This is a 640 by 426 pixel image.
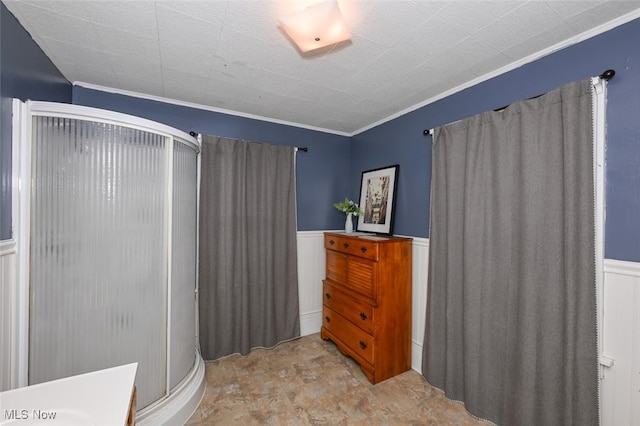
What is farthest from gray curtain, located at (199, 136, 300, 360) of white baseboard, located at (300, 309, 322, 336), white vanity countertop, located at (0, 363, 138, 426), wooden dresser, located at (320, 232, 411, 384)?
white vanity countertop, located at (0, 363, 138, 426)

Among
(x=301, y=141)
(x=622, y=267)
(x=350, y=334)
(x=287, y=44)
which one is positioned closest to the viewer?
(x=622, y=267)

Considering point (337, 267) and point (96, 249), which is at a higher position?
point (96, 249)

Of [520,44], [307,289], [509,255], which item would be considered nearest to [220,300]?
[307,289]

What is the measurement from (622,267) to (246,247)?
2.56 meters

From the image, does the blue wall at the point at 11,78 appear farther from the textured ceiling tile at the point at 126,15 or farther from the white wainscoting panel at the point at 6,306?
the textured ceiling tile at the point at 126,15

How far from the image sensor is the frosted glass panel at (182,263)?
1.76 m

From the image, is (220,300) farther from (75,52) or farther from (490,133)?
(490,133)

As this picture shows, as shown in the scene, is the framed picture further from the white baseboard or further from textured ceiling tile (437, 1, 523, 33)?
textured ceiling tile (437, 1, 523, 33)

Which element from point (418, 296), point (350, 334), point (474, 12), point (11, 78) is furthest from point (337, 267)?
point (11, 78)

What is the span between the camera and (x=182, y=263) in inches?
73.2

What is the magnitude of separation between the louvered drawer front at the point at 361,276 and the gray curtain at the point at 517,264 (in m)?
0.47

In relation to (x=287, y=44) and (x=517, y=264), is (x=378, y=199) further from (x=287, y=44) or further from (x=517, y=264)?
(x=287, y=44)

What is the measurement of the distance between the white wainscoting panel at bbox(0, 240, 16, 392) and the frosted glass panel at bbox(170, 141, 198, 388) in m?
0.69

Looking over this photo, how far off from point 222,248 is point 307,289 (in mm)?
1074
